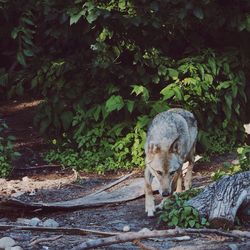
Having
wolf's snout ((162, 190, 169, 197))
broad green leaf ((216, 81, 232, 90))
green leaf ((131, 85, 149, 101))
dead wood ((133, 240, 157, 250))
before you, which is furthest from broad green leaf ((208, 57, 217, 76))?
dead wood ((133, 240, 157, 250))

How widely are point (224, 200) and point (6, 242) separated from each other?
2454mm

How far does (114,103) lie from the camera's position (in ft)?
37.0

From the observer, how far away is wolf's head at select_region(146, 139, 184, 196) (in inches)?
326

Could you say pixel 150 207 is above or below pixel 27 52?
below

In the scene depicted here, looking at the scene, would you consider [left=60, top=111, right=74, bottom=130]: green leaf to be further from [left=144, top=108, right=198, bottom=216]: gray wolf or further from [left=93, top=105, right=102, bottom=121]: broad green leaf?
[left=144, top=108, right=198, bottom=216]: gray wolf

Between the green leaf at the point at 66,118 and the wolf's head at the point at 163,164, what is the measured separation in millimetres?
3821

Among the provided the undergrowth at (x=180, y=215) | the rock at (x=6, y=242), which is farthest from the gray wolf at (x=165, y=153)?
the rock at (x=6, y=242)

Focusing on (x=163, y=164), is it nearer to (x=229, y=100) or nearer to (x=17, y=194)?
(x=17, y=194)

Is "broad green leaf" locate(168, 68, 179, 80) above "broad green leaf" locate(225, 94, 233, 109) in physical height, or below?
above

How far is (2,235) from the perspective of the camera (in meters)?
6.85

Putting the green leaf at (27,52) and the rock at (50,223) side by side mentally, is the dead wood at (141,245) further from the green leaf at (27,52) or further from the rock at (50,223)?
the green leaf at (27,52)

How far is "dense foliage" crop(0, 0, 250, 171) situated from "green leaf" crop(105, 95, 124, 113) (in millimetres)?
24

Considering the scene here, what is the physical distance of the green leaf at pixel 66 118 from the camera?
12008mm

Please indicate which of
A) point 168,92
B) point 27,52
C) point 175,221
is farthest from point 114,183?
point 175,221
